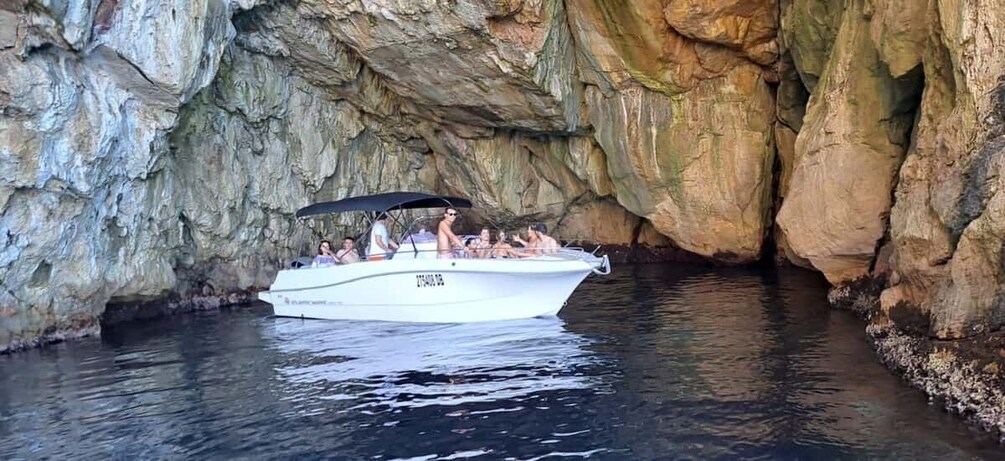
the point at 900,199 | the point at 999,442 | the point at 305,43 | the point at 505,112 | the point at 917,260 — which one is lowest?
the point at 999,442

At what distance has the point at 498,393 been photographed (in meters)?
10.1

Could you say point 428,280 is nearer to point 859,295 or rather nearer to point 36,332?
point 36,332

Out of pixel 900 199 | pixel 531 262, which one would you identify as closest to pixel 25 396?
pixel 531 262

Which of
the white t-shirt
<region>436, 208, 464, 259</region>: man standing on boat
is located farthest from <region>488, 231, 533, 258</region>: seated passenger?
the white t-shirt

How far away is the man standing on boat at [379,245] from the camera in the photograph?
54.6ft

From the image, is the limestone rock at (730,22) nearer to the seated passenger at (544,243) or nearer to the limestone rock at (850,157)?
the limestone rock at (850,157)

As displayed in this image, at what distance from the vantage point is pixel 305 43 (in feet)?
65.1

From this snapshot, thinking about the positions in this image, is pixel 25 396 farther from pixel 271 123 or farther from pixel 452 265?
pixel 271 123

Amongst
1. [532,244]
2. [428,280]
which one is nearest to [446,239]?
[428,280]

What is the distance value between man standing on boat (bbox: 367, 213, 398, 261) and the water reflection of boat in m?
1.34

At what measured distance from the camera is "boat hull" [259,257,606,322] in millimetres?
14711

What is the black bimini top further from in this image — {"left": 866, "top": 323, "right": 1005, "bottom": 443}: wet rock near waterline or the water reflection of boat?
{"left": 866, "top": 323, "right": 1005, "bottom": 443}: wet rock near waterline

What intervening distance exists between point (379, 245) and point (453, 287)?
2.51m

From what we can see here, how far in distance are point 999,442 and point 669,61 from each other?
14.1 m
